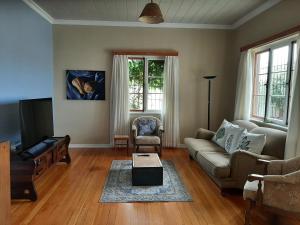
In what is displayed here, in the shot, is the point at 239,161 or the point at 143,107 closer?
the point at 239,161

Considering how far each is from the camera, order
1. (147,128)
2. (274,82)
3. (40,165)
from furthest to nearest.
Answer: (147,128) → (274,82) → (40,165)

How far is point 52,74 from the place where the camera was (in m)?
5.38

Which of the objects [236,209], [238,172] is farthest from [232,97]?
[236,209]

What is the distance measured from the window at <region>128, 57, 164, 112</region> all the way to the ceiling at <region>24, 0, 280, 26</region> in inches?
37.0

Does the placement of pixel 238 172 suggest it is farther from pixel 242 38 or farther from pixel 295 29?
pixel 242 38

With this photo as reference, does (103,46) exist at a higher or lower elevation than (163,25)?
lower

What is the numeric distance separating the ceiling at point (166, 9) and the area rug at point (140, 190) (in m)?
2.85

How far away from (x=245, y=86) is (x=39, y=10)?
4076mm

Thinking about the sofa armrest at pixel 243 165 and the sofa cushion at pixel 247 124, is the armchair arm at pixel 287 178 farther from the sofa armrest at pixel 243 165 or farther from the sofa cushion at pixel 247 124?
the sofa cushion at pixel 247 124

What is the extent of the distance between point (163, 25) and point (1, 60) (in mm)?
3370

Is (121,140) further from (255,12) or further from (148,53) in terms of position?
(255,12)

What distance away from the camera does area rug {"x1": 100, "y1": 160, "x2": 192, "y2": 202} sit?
309 cm

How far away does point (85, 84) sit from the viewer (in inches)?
216

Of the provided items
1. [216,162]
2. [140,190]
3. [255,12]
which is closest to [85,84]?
[140,190]
